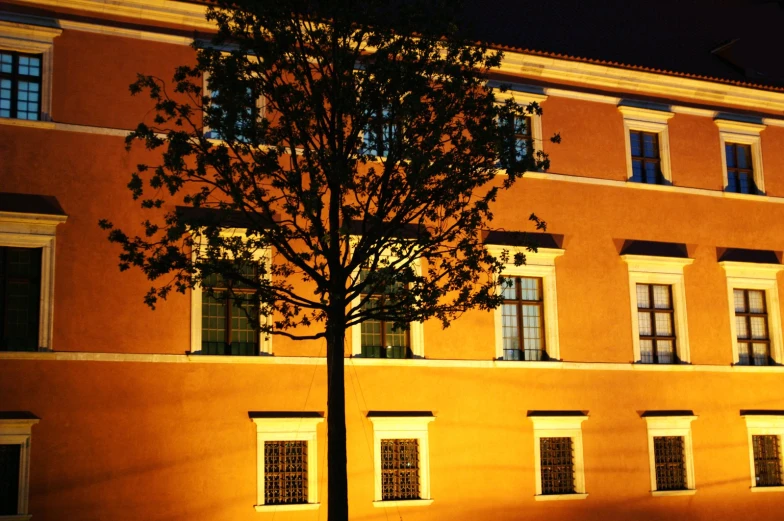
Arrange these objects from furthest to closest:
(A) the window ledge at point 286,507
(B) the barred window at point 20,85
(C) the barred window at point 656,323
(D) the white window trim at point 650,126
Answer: (D) the white window trim at point 650,126 < (C) the barred window at point 656,323 < (A) the window ledge at point 286,507 < (B) the barred window at point 20,85

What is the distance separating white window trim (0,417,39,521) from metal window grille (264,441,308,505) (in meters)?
4.11

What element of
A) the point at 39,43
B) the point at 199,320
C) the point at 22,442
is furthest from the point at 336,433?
the point at 39,43

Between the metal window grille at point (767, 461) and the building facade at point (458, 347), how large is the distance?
0.07 meters

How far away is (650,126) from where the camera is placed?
25547mm

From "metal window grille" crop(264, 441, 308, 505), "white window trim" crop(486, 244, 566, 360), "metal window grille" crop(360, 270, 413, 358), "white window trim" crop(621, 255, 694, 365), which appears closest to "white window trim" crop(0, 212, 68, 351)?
"metal window grille" crop(264, 441, 308, 505)

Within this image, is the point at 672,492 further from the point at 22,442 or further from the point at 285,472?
the point at 22,442

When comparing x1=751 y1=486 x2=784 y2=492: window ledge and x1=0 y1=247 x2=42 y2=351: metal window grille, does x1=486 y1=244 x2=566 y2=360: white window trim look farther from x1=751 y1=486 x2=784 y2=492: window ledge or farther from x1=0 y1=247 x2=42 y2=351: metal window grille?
x1=0 y1=247 x2=42 y2=351: metal window grille

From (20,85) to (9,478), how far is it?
6775 millimetres

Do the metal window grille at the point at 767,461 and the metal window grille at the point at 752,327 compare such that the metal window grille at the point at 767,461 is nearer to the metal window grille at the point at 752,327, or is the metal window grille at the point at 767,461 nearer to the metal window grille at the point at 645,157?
the metal window grille at the point at 752,327

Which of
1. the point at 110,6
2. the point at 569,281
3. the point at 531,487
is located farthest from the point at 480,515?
the point at 110,6

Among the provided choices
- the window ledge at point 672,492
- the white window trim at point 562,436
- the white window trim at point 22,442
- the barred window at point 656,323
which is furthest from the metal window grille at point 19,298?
the window ledge at point 672,492

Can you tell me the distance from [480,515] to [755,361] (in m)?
8.07

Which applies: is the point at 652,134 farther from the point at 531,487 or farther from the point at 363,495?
the point at 363,495

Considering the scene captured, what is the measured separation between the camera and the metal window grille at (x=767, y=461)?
2508cm
